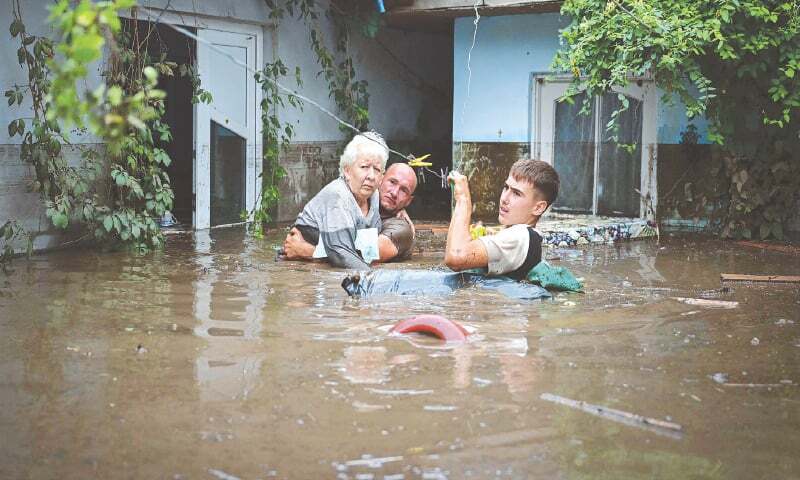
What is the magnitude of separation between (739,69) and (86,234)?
677 cm

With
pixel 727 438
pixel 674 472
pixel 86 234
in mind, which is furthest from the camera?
pixel 86 234

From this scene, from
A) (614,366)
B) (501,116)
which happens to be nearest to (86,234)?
(501,116)

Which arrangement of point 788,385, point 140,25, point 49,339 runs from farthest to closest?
point 140,25 → point 49,339 → point 788,385

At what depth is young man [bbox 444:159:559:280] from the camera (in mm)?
7023

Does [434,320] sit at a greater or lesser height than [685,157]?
lesser

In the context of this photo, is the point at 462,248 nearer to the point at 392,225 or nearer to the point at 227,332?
the point at 227,332

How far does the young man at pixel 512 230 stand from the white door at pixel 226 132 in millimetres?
6085

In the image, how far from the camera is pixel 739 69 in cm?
1094

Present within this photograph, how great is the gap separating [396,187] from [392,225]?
35cm

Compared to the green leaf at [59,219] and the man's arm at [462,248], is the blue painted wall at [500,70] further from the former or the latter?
the man's arm at [462,248]

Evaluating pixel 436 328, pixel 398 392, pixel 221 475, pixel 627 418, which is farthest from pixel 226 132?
pixel 221 475

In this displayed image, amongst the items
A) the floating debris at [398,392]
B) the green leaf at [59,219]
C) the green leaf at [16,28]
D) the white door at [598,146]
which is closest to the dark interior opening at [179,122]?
the white door at [598,146]

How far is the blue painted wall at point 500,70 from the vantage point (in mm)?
13523

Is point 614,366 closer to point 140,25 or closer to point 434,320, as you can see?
point 434,320
